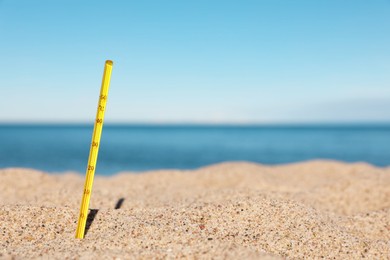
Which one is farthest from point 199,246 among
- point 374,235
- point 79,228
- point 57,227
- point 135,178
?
point 135,178

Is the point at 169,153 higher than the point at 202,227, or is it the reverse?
the point at 202,227

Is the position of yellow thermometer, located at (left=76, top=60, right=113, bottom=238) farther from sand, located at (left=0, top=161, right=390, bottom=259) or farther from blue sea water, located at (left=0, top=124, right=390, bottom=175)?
blue sea water, located at (left=0, top=124, right=390, bottom=175)

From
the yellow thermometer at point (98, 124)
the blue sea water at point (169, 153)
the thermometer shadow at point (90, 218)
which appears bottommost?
the blue sea water at point (169, 153)

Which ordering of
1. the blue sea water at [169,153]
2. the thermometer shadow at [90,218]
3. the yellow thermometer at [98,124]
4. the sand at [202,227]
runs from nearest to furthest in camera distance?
the sand at [202,227] → the yellow thermometer at [98,124] → the thermometer shadow at [90,218] → the blue sea water at [169,153]

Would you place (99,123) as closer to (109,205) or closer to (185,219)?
(185,219)

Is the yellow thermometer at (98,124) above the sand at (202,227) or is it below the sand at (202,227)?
above

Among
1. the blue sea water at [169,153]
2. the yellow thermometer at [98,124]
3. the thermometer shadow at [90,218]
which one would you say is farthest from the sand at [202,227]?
the blue sea water at [169,153]

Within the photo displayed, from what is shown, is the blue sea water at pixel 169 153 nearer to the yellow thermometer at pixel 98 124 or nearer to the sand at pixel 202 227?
the sand at pixel 202 227

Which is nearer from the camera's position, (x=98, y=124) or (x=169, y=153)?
(x=98, y=124)

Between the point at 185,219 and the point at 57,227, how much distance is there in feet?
6.13

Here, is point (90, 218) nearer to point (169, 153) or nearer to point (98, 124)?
point (98, 124)

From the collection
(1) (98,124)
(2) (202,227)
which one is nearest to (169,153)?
(2) (202,227)

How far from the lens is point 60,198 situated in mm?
7957

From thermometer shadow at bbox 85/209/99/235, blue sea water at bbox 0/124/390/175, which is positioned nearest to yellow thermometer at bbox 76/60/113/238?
thermometer shadow at bbox 85/209/99/235
